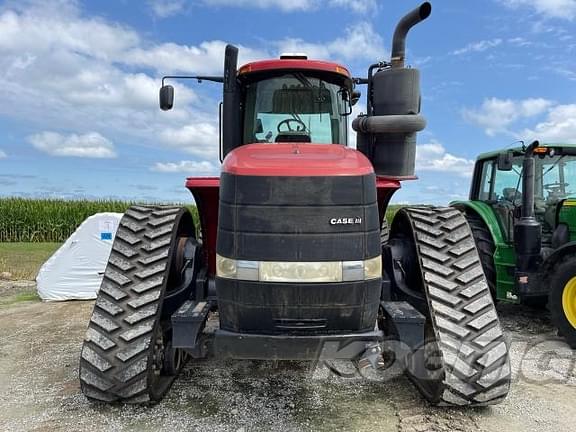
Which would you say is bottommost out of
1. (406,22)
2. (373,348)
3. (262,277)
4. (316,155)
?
(373,348)

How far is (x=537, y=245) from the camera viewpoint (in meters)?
5.99

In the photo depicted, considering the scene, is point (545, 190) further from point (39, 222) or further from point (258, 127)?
point (39, 222)

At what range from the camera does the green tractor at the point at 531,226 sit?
5.69m

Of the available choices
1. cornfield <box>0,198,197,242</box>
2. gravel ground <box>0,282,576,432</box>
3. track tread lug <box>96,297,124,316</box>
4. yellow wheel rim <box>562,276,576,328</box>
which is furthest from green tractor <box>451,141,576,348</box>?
cornfield <box>0,198,197,242</box>

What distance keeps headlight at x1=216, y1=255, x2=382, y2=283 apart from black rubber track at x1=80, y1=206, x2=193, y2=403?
0.82 meters

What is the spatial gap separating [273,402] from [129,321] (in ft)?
3.96

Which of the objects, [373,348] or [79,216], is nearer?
[373,348]

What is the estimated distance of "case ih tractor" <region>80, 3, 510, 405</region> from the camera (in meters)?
3.13

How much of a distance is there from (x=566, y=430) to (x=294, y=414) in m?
1.81

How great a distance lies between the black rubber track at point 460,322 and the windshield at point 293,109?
115 centimetres

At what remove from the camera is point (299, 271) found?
3111 millimetres

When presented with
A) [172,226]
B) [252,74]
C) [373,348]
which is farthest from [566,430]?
[252,74]

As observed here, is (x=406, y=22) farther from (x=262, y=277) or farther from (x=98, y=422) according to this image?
(x=98, y=422)

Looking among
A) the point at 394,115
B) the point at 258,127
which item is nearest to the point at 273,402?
the point at 258,127
